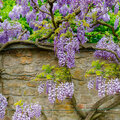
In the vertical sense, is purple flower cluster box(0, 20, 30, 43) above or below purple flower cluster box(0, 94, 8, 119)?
above

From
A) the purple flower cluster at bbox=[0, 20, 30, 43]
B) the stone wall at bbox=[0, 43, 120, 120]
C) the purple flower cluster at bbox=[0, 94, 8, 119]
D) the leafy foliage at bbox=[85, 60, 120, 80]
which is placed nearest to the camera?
the leafy foliage at bbox=[85, 60, 120, 80]

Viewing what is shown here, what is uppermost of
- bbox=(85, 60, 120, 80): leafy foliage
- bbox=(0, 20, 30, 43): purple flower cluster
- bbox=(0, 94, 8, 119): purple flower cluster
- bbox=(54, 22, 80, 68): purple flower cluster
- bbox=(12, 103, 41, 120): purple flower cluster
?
bbox=(0, 20, 30, 43): purple flower cluster

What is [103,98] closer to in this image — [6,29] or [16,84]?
[16,84]

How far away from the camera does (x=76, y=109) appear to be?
3.20 meters

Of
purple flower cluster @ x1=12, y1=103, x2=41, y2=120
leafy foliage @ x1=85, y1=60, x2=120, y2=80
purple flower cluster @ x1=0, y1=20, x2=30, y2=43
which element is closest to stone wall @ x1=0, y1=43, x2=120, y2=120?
purple flower cluster @ x1=12, y1=103, x2=41, y2=120

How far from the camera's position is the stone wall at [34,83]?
3.21 meters

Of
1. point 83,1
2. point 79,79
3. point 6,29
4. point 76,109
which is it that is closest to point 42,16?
point 6,29

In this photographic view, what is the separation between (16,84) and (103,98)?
1.44m

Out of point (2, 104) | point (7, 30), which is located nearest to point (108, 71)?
point (2, 104)

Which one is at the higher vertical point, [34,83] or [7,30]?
[7,30]

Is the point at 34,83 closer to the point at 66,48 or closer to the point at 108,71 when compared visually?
the point at 66,48

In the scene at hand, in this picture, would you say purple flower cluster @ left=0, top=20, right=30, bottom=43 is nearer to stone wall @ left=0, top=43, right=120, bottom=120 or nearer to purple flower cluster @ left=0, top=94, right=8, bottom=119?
stone wall @ left=0, top=43, right=120, bottom=120

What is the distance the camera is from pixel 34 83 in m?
3.29

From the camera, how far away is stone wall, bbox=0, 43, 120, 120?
3215mm
